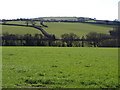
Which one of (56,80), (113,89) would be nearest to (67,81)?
(56,80)

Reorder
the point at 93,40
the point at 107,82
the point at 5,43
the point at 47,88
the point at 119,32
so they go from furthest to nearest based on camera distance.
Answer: the point at 119,32, the point at 93,40, the point at 5,43, the point at 107,82, the point at 47,88

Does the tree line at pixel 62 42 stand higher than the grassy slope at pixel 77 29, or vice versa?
the grassy slope at pixel 77 29

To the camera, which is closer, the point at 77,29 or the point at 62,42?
the point at 62,42

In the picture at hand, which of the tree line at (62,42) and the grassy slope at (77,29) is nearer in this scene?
the tree line at (62,42)

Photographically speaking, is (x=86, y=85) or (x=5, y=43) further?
(x=5, y=43)

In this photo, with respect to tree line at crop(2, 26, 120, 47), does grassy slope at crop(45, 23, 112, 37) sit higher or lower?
higher

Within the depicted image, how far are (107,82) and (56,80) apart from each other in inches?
133

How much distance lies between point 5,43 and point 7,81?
250 feet

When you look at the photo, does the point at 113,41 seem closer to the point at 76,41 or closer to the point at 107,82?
the point at 76,41

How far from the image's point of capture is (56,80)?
14.4 m

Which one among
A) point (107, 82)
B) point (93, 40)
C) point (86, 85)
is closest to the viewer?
point (86, 85)

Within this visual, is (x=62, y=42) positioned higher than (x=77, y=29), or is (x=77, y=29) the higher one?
(x=77, y=29)

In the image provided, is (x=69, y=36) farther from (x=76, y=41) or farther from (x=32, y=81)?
(x=32, y=81)

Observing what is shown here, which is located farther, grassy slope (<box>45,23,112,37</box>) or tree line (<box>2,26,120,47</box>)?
grassy slope (<box>45,23,112,37</box>)
